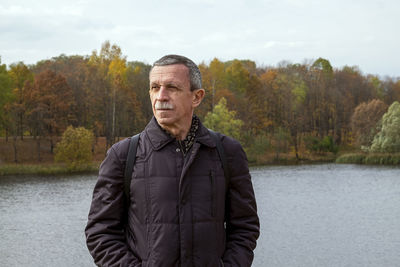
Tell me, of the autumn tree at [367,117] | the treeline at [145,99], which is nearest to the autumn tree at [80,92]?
the treeline at [145,99]

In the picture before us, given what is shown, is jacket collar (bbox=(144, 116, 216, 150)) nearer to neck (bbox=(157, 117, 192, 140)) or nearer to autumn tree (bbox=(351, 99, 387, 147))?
neck (bbox=(157, 117, 192, 140))

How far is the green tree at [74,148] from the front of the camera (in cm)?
4272

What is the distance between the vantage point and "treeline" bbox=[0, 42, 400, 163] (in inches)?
1857

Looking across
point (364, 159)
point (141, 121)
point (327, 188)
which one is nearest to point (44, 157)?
point (141, 121)

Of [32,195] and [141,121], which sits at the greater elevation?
[141,121]

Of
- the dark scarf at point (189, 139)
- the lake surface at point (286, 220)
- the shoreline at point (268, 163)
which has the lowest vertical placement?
the shoreline at point (268, 163)

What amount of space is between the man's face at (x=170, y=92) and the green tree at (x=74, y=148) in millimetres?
41046

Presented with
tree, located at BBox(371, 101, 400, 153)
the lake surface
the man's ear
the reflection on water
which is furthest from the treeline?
the man's ear

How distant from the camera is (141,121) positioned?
171ft

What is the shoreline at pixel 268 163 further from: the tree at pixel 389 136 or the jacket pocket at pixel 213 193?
the jacket pocket at pixel 213 193

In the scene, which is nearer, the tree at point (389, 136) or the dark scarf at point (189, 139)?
the dark scarf at point (189, 139)

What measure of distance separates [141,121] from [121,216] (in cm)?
4973

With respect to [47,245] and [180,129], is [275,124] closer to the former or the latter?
[47,245]

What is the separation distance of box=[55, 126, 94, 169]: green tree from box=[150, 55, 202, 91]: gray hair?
135ft
